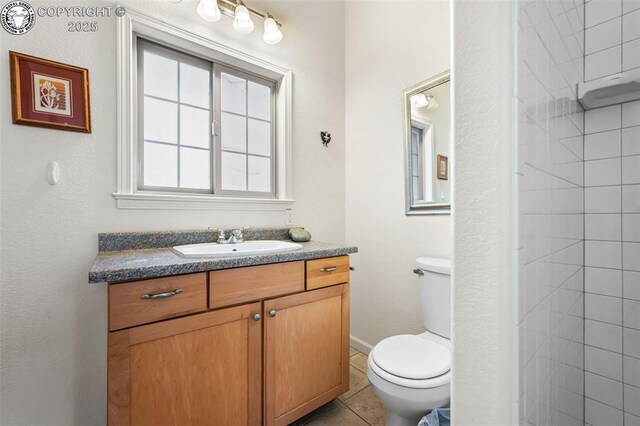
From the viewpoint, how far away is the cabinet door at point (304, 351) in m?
1.22

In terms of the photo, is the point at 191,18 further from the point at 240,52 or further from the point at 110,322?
the point at 110,322

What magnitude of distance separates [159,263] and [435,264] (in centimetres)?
129

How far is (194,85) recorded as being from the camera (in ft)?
5.54

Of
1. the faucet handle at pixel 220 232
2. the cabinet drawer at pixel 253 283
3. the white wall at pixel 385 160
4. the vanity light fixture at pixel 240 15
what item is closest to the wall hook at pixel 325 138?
the white wall at pixel 385 160

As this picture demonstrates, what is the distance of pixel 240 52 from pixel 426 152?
133cm

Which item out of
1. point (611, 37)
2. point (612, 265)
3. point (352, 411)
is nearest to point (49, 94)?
point (352, 411)

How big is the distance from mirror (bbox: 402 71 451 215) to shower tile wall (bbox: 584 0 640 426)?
60cm

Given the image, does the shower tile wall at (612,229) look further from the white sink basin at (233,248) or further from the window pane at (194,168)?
the window pane at (194,168)

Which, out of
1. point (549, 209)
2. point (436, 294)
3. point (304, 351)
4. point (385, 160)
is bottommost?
point (304, 351)

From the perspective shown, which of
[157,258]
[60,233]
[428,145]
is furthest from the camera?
[428,145]

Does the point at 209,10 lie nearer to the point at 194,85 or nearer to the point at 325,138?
the point at 194,85

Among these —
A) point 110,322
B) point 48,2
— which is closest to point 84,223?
point 110,322

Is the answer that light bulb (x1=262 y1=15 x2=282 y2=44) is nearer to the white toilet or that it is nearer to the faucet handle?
the faucet handle

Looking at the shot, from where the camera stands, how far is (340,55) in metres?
2.27
